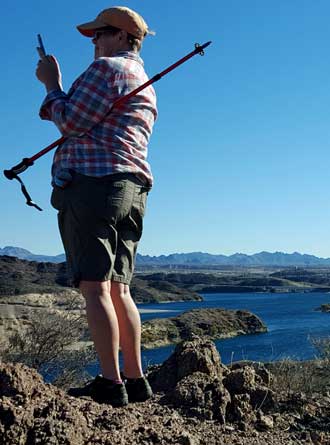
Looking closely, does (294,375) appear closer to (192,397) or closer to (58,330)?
(192,397)

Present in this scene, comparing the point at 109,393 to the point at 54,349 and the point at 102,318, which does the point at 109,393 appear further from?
the point at 54,349

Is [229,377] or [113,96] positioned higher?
[113,96]

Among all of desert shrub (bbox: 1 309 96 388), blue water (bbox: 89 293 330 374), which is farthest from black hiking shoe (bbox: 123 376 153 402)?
blue water (bbox: 89 293 330 374)

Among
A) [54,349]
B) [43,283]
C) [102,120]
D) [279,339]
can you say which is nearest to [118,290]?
[102,120]

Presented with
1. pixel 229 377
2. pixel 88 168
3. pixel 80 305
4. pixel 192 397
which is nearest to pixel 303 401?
pixel 229 377

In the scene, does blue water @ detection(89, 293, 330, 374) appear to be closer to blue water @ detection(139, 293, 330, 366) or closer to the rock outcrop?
blue water @ detection(139, 293, 330, 366)

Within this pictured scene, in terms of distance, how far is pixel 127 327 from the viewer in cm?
372

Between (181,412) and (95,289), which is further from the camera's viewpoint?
(181,412)

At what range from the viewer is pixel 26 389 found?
333 centimetres

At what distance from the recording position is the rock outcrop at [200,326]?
3750 cm

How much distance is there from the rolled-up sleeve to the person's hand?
21cm

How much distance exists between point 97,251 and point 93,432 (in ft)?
2.92

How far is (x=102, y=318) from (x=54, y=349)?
6.19 meters

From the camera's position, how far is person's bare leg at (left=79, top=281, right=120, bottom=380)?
11.4ft
